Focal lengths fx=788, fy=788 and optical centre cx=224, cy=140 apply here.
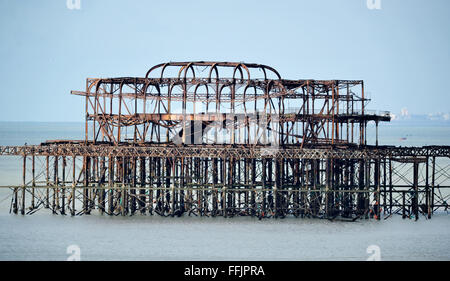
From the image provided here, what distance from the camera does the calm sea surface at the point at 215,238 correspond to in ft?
157

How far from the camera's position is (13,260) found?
45750 mm

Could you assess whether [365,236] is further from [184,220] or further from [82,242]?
[82,242]

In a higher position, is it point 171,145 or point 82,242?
point 171,145

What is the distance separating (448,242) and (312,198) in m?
13.7

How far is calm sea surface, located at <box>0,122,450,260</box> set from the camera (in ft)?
157

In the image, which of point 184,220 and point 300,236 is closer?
point 300,236

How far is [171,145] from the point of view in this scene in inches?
2430

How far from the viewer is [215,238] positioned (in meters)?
52.2

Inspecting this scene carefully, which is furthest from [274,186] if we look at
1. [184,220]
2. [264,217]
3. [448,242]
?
[448,242]
